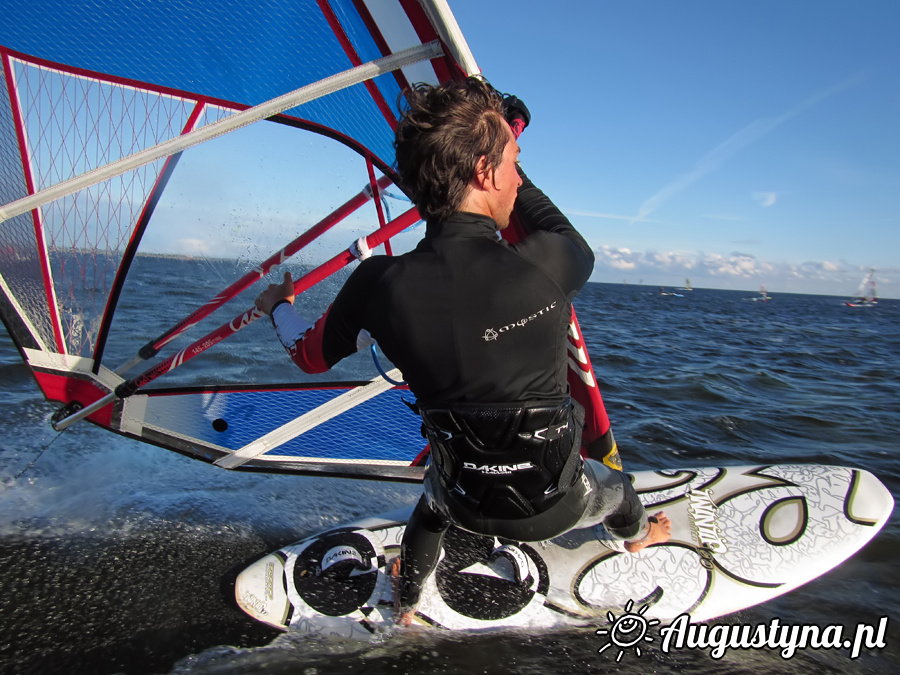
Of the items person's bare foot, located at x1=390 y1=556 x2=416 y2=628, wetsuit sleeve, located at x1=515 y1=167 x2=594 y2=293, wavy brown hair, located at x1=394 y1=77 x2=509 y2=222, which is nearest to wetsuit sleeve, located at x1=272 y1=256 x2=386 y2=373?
wavy brown hair, located at x1=394 y1=77 x2=509 y2=222

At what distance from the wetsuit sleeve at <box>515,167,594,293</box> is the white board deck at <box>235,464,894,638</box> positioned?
85.2 inches

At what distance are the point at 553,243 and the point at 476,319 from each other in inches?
14.4

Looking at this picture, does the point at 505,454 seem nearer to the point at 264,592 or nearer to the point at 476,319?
the point at 476,319

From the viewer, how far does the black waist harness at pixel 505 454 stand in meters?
1.60

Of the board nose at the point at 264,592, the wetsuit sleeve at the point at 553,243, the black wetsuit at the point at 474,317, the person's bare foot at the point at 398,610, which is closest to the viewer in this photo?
the black wetsuit at the point at 474,317

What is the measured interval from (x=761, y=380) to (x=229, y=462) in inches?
384

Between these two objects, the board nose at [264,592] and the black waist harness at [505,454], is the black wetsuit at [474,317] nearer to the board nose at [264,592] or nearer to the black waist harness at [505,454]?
the black waist harness at [505,454]

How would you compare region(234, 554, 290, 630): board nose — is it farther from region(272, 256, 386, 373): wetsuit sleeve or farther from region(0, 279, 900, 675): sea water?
region(272, 256, 386, 373): wetsuit sleeve

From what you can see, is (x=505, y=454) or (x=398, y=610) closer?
(x=505, y=454)

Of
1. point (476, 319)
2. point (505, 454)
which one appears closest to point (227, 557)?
point (505, 454)

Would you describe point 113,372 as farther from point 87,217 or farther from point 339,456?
point 339,456

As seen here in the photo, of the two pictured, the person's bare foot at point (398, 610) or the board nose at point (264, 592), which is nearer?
the person's bare foot at point (398, 610)

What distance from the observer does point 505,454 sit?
1.66 meters

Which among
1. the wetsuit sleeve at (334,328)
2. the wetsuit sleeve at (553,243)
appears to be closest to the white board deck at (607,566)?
the wetsuit sleeve at (334,328)
